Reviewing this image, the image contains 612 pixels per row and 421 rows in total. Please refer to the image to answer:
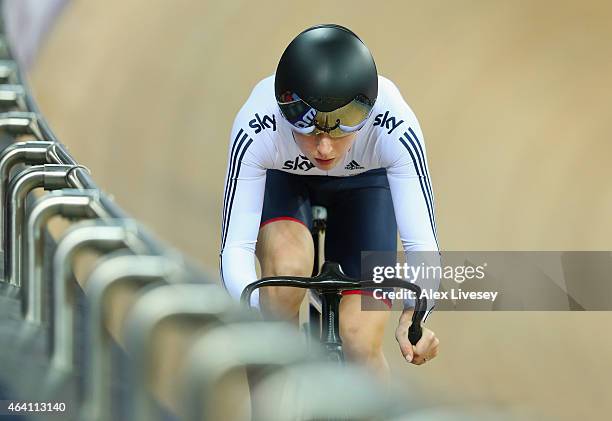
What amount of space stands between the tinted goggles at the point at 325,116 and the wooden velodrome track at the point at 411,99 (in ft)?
14.1

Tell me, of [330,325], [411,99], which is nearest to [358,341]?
[330,325]

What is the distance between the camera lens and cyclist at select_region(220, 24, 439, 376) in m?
3.05

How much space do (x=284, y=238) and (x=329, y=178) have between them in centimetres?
33

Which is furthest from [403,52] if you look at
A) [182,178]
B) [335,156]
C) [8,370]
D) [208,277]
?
[208,277]

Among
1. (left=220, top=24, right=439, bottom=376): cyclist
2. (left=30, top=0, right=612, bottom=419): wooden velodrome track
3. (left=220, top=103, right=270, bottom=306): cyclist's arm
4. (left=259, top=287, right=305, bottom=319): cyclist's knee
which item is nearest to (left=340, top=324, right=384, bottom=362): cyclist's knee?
(left=220, top=24, right=439, bottom=376): cyclist

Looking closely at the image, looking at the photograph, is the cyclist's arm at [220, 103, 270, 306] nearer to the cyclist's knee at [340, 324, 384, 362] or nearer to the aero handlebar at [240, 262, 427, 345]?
the cyclist's knee at [340, 324, 384, 362]

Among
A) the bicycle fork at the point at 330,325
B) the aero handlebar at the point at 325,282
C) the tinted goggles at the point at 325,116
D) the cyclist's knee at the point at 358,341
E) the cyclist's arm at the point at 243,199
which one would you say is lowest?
the cyclist's knee at the point at 358,341

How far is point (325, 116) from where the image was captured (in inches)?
121

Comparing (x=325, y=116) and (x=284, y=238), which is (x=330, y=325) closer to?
(x=325, y=116)

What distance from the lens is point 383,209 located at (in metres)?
3.85

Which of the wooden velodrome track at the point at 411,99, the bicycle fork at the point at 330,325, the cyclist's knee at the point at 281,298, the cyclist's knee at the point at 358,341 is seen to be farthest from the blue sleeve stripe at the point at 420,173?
the wooden velodrome track at the point at 411,99

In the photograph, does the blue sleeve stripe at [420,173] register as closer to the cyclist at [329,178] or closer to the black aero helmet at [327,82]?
the cyclist at [329,178]

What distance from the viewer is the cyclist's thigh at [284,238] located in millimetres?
3512

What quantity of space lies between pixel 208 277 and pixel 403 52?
7656 millimetres
